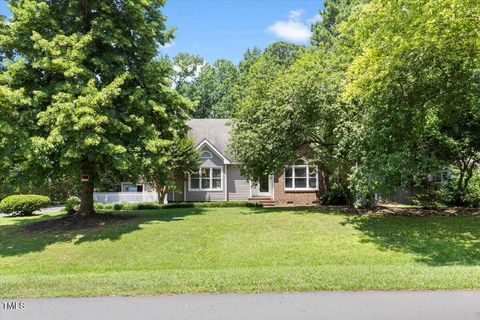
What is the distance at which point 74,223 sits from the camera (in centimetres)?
1491

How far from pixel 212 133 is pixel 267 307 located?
2528 cm

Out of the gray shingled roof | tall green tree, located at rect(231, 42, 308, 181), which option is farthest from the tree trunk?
the gray shingled roof

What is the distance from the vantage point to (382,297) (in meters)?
6.33

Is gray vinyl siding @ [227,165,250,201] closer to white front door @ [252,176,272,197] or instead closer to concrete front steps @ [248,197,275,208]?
white front door @ [252,176,272,197]

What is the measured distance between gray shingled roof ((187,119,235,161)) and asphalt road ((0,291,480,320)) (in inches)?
855

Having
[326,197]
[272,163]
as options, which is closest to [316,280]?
[272,163]

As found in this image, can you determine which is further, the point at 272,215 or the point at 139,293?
the point at 272,215

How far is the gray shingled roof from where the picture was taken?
96.2 ft

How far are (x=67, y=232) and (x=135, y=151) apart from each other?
360 cm

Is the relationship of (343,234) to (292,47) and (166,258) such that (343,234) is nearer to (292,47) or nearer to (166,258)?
(166,258)

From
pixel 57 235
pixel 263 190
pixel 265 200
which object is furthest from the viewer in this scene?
pixel 263 190

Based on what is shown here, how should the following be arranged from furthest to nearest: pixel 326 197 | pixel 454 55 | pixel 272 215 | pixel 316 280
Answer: pixel 326 197, pixel 272 215, pixel 454 55, pixel 316 280

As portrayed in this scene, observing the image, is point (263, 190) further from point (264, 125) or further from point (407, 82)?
point (407, 82)

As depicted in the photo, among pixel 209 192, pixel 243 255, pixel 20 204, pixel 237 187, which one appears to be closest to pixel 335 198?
pixel 237 187
